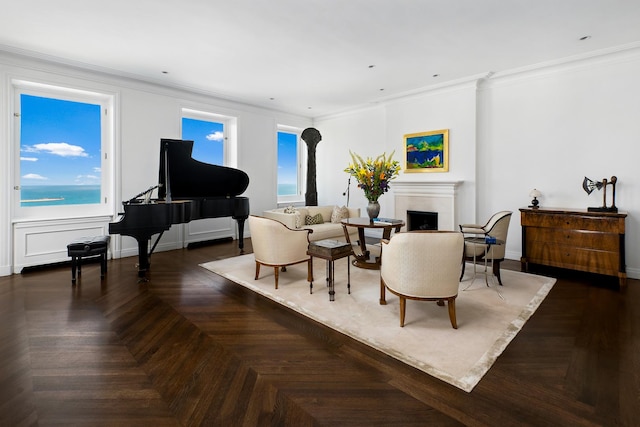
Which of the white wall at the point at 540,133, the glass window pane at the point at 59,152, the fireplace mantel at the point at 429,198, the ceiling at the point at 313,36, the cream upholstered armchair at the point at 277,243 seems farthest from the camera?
the fireplace mantel at the point at 429,198

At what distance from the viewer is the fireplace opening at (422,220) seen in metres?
6.34

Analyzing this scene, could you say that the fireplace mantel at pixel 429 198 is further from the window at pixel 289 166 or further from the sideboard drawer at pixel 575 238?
the window at pixel 289 166

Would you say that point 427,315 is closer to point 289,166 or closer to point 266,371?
point 266,371

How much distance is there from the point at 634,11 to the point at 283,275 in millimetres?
5090

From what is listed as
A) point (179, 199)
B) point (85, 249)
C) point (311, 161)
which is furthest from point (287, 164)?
point (85, 249)

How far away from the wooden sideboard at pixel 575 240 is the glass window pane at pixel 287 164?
18.5ft

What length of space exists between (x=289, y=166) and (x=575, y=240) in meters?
6.43

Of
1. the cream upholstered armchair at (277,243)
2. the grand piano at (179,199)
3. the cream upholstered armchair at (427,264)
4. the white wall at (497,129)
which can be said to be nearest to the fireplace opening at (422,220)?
the white wall at (497,129)

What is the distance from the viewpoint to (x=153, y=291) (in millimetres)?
3895

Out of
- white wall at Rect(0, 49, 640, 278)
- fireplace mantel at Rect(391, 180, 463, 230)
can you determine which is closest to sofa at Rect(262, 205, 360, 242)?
fireplace mantel at Rect(391, 180, 463, 230)

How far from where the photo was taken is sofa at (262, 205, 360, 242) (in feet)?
18.4

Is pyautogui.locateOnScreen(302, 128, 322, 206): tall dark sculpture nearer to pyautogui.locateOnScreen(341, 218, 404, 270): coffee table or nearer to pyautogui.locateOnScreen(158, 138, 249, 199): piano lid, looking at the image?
pyautogui.locateOnScreen(158, 138, 249, 199): piano lid

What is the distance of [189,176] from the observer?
5207mm

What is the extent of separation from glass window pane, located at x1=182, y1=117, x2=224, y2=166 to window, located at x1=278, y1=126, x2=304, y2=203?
1.78 m
